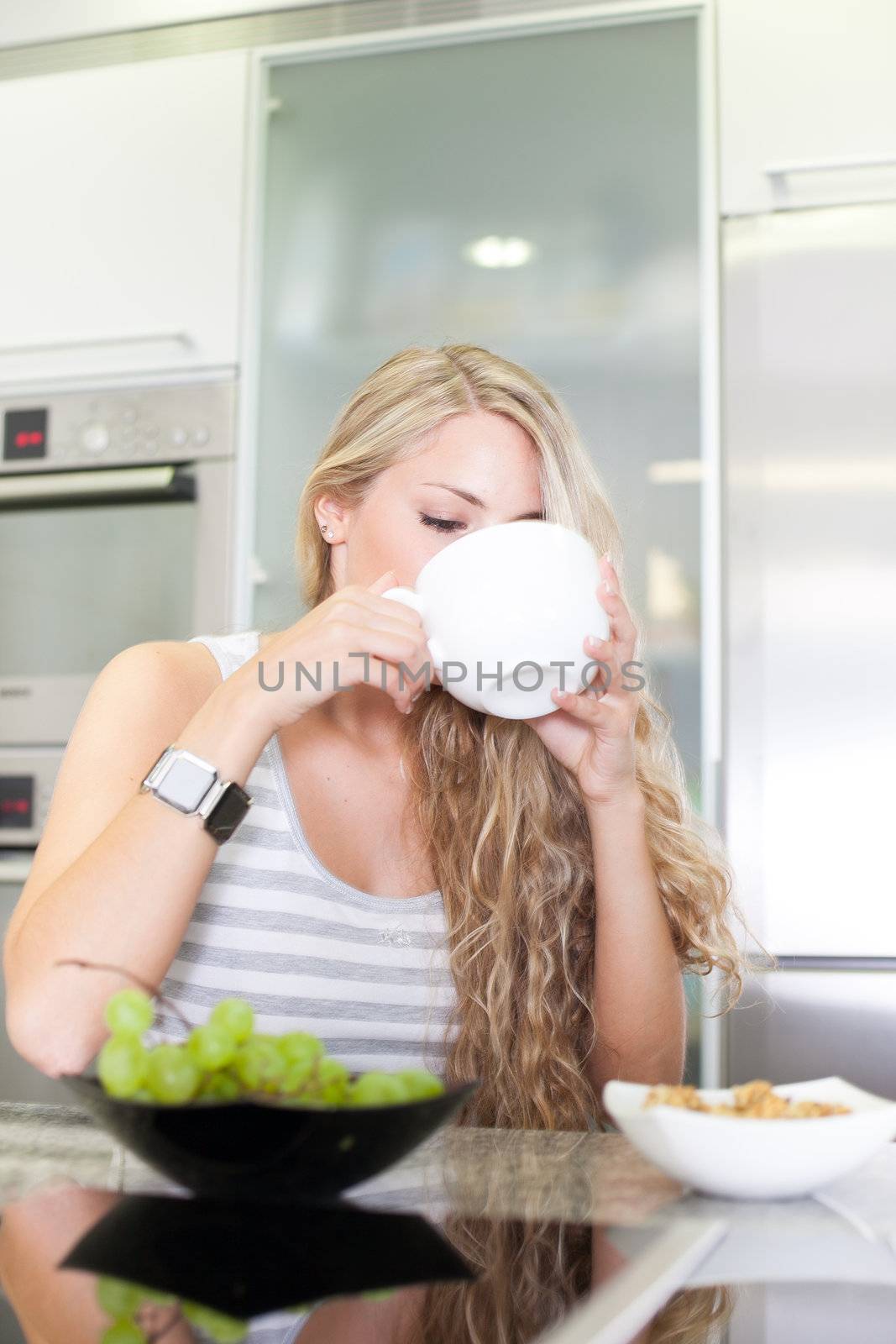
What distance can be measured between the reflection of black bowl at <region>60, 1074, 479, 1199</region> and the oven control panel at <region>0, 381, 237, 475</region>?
164 cm

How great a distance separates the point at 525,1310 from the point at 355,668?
1.82 ft

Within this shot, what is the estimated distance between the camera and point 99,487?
7.13ft

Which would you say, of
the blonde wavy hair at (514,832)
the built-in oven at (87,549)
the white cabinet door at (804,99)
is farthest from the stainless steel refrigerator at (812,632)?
the built-in oven at (87,549)

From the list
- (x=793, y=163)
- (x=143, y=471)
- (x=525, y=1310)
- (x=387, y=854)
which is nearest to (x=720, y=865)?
(x=387, y=854)

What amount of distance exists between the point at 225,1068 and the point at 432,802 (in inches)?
29.7

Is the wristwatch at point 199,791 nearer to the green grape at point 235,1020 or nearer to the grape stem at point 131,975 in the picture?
the grape stem at point 131,975

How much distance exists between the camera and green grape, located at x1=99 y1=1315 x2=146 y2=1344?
473mm

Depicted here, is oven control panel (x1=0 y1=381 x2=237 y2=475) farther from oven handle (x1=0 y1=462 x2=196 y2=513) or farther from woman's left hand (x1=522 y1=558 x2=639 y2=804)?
woman's left hand (x1=522 y1=558 x2=639 y2=804)

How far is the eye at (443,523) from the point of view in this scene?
3.99ft

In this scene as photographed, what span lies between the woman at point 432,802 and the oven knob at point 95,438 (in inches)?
35.6

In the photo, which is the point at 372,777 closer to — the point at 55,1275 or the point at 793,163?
the point at 55,1275

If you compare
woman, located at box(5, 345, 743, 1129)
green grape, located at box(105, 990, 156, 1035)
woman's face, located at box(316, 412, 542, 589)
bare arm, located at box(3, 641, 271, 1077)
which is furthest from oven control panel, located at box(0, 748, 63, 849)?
green grape, located at box(105, 990, 156, 1035)

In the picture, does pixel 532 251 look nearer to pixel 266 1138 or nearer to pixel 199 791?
pixel 199 791

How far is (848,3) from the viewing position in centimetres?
196
